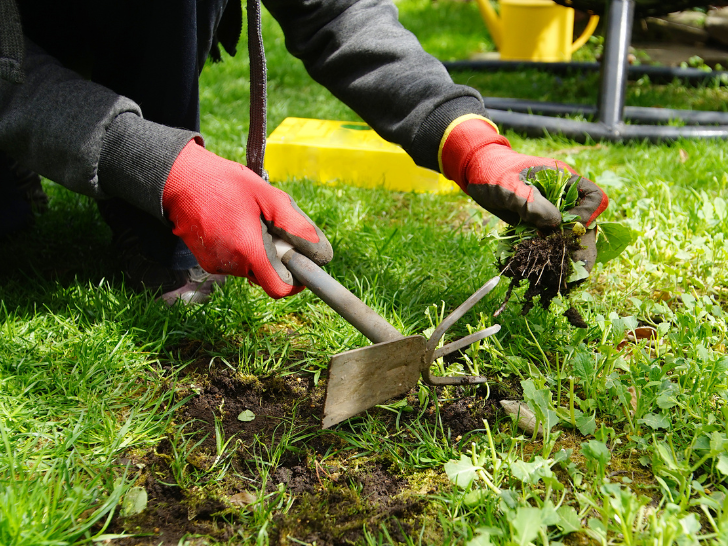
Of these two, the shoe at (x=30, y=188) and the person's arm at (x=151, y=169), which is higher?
the person's arm at (x=151, y=169)

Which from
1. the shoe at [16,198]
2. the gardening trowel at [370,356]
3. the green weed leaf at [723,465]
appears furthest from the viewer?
the shoe at [16,198]

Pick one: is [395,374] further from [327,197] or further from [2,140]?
[327,197]

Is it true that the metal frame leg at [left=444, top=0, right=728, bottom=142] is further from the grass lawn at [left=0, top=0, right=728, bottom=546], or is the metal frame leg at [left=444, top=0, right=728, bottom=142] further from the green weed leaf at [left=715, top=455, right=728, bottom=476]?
the green weed leaf at [left=715, top=455, right=728, bottom=476]

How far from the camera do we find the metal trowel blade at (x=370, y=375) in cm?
126

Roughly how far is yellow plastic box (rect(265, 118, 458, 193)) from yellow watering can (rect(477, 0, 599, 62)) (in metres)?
2.56

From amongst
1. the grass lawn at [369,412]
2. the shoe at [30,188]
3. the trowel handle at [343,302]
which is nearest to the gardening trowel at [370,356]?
the trowel handle at [343,302]

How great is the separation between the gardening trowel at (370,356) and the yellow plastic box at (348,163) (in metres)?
1.31

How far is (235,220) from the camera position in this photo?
1416 mm

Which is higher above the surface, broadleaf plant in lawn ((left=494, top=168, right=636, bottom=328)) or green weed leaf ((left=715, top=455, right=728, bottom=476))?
broadleaf plant in lawn ((left=494, top=168, right=636, bottom=328))

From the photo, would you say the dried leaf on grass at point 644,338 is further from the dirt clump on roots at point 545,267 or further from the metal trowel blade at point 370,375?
the metal trowel blade at point 370,375

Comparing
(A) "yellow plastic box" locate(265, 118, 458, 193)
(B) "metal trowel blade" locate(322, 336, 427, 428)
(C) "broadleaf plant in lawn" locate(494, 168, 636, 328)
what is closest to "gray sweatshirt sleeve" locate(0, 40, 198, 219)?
(B) "metal trowel blade" locate(322, 336, 427, 428)

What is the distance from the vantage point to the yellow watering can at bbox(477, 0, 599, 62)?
473 centimetres

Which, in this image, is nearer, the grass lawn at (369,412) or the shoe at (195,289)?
the grass lawn at (369,412)

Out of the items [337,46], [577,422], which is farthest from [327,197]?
[577,422]
